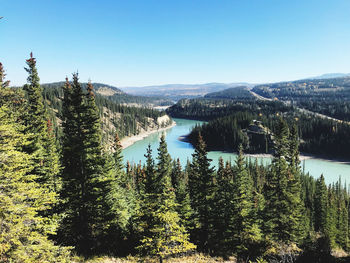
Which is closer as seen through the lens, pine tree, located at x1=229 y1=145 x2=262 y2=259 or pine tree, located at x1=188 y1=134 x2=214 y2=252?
pine tree, located at x1=229 y1=145 x2=262 y2=259

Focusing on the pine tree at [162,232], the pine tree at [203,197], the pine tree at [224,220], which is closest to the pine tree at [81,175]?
the pine tree at [162,232]

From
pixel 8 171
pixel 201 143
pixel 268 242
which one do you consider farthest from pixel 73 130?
pixel 268 242

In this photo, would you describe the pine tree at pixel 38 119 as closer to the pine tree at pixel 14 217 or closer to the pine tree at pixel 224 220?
the pine tree at pixel 14 217

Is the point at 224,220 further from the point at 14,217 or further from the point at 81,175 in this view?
the point at 14,217

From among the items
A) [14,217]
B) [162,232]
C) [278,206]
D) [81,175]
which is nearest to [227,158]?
[278,206]

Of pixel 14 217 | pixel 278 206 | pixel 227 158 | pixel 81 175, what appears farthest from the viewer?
pixel 227 158

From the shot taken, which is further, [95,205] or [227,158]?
[227,158]

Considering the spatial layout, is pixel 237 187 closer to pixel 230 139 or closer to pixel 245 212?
pixel 245 212

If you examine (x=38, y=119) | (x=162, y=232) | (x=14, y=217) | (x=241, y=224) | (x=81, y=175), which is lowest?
(x=241, y=224)

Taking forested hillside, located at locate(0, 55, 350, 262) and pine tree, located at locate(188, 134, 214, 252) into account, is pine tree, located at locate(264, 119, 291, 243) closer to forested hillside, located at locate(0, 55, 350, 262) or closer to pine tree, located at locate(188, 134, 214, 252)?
forested hillside, located at locate(0, 55, 350, 262)

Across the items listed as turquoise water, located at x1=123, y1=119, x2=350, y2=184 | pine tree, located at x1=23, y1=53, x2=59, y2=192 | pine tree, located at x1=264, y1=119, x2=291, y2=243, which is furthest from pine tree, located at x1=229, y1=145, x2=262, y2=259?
turquoise water, located at x1=123, y1=119, x2=350, y2=184

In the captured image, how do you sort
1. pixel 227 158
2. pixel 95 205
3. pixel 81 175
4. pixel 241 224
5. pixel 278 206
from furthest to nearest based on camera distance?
pixel 227 158 → pixel 278 206 → pixel 241 224 → pixel 95 205 → pixel 81 175

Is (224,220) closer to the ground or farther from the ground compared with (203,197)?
closer to the ground

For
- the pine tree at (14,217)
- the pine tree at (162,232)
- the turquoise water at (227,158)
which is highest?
the pine tree at (14,217)
